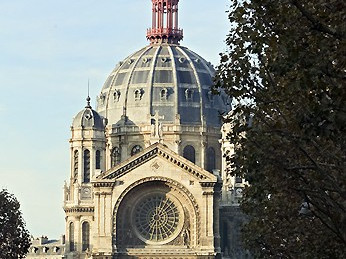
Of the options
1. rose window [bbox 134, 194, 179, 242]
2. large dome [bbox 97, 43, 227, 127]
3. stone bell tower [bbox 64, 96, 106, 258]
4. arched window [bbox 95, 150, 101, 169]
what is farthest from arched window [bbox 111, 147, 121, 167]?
rose window [bbox 134, 194, 179, 242]

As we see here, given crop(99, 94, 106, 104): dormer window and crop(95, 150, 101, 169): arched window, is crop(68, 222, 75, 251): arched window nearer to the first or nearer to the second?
crop(95, 150, 101, 169): arched window

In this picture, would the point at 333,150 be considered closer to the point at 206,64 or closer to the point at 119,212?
the point at 119,212

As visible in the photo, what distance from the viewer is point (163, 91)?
14650cm

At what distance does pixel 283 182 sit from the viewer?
44.3 metres

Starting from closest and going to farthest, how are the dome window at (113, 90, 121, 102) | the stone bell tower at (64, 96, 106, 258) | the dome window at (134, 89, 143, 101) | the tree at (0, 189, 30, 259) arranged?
the tree at (0, 189, 30, 259) → the stone bell tower at (64, 96, 106, 258) → the dome window at (134, 89, 143, 101) → the dome window at (113, 90, 121, 102)

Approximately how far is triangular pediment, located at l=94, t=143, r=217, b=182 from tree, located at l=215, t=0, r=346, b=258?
68271 mm

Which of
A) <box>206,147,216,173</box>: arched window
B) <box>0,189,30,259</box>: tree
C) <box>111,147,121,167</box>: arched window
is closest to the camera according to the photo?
<box>0,189,30,259</box>: tree

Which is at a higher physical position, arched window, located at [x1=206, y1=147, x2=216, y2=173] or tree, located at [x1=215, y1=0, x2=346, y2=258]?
arched window, located at [x1=206, y1=147, x2=216, y2=173]

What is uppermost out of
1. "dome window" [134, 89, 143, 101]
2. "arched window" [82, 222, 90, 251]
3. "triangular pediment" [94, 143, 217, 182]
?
"dome window" [134, 89, 143, 101]

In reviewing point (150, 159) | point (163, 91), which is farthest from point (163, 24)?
point (150, 159)

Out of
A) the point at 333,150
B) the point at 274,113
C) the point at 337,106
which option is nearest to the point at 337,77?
the point at 337,106

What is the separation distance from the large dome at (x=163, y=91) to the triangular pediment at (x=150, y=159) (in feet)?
62.4

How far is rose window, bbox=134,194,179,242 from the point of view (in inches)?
4975

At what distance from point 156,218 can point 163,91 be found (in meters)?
21.8
